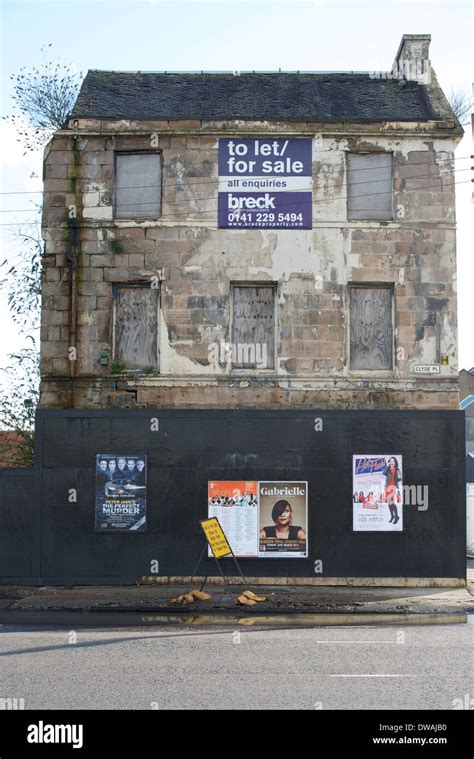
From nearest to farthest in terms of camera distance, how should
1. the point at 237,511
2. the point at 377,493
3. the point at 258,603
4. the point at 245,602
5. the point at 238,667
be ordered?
the point at 238,667
the point at 245,602
the point at 258,603
the point at 237,511
the point at 377,493

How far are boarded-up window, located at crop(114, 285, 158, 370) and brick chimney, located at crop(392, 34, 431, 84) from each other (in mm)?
7689

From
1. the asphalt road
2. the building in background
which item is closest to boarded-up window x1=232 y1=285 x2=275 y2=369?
the building in background

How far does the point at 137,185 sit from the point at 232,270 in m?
2.66

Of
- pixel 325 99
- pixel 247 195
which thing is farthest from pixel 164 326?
pixel 325 99

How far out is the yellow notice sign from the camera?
55.7 feet

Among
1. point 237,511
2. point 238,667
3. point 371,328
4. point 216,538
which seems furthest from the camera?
point 371,328

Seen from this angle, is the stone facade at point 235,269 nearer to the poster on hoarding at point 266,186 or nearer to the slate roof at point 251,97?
the poster on hoarding at point 266,186

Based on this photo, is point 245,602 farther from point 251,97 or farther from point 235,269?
point 251,97

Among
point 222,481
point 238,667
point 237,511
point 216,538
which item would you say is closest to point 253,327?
point 222,481

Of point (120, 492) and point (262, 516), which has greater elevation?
point (120, 492)

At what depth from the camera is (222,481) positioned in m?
18.8

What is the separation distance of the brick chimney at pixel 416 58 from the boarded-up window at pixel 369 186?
2.72m

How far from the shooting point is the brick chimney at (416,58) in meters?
21.0

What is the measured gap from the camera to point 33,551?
1873 centimetres
